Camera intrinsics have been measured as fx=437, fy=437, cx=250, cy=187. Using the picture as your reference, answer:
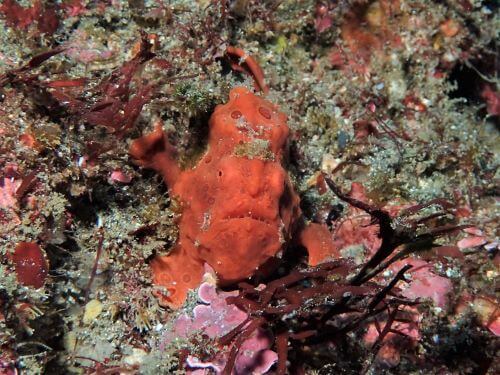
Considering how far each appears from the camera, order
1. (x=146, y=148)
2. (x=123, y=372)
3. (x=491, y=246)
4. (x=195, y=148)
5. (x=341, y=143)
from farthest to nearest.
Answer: (x=341, y=143) < (x=491, y=246) < (x=195, y=148) < (x=146, y=148) < (x=123, y=372)

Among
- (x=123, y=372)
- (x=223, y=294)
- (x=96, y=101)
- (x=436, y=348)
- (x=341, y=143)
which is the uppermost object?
(x=96, y=101)

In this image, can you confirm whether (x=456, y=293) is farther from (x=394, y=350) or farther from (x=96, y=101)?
(x=96, y=101)

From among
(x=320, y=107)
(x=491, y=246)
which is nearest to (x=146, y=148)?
(x=320, y=107)

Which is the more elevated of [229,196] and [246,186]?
[246,186]
